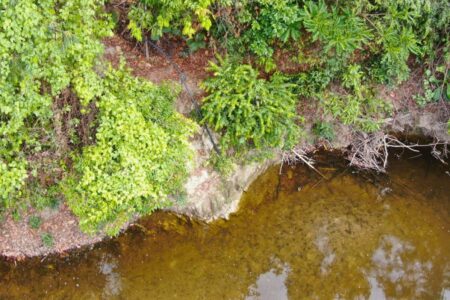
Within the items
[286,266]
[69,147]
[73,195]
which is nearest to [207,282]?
[286,266]

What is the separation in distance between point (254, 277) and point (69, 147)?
14.2 feet

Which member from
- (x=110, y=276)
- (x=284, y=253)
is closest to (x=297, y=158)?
(x=284, y=253)

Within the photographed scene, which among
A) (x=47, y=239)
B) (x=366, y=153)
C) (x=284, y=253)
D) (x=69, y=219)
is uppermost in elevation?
(x=366, y=153)

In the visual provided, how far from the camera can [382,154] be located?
33.1ft

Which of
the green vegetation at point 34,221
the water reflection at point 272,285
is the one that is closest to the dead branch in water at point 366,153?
the water reflection at point 272,285

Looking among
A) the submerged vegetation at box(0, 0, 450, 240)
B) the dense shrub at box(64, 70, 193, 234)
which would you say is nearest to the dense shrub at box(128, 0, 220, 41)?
the submerged vegetation at box(0, 0, 450, 240)

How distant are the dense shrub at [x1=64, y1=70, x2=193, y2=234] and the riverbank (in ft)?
3.88

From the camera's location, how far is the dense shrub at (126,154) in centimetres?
632

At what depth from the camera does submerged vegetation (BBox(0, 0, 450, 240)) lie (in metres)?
5.54

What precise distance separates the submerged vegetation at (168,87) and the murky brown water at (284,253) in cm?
84

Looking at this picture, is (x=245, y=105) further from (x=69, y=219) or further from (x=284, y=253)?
(x=69, y=219)

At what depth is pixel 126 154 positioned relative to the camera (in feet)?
20.7

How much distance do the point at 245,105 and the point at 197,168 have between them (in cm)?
185

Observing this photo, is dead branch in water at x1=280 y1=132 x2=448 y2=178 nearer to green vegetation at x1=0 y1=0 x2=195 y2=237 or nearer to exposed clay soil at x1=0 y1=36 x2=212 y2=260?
exposed clay soil at x1=0 y1=36 x2=212 y2=260
